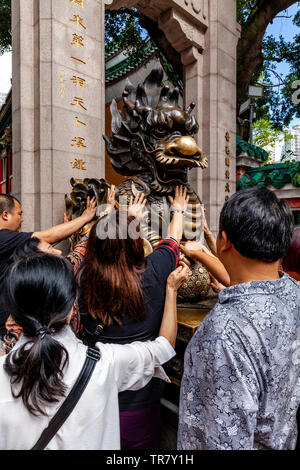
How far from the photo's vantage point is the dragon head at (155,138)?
182 centimetres

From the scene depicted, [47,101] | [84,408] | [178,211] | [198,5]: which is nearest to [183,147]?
[178,211]

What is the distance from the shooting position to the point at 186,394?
0.90 metres

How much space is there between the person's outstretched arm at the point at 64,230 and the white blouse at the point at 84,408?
1.18 metres

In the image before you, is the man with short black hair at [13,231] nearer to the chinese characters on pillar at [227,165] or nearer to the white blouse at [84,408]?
the white blouse at [84,408]

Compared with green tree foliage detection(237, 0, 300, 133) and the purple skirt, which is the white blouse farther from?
green tree foliage detection(237, 0, 300, 133)

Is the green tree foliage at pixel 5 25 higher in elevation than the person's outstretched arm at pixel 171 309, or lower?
higher

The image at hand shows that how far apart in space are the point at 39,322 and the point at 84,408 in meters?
0.28

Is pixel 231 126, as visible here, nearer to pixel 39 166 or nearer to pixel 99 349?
pixel 39 166

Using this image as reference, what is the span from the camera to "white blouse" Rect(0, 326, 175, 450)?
839 mm

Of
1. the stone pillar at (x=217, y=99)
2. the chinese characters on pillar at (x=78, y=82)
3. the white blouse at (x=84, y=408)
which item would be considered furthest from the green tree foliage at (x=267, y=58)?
the white blouse at (x=84, y=408)

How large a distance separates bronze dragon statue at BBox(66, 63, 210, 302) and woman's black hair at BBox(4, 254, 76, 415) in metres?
0.91

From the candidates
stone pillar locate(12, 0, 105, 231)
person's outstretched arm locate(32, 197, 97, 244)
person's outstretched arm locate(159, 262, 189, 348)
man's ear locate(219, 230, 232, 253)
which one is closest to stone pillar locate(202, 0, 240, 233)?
stone pillar locate(12, 0, 105, 231)

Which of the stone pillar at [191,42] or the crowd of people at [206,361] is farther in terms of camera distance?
the stone pillar at [191,42]

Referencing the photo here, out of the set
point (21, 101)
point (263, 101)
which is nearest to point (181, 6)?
point (21, 101)
